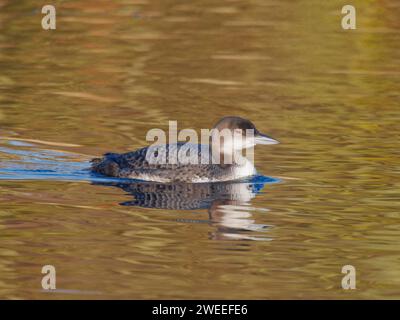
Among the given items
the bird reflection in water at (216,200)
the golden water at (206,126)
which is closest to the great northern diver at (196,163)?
the bird reflection in water at (216,200)

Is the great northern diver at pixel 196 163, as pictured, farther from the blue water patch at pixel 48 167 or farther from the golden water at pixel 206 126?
the golden water at pixel 206 126

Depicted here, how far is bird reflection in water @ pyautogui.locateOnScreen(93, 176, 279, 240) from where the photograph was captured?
9430 mm

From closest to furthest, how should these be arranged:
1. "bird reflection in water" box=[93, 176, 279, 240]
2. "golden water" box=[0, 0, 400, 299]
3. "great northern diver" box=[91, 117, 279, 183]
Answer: "golden water" box=[0, 0, 400, 299]
"bird reflection in water" box=[93, 176, 279, 240]
"great northern diver" box=[91, 117, 279, 183]

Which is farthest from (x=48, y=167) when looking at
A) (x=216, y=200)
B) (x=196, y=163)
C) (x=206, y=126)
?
(x=206, y=126)

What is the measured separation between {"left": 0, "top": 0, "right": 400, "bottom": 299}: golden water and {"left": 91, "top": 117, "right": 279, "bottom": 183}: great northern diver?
0.33 metres

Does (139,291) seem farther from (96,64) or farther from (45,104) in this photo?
(96,64)

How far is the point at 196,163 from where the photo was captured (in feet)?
37.4

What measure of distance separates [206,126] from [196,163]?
256 cm

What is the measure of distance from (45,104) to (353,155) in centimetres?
460

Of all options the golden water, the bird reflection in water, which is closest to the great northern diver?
the bird reflection in water

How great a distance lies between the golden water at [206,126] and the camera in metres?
8.22

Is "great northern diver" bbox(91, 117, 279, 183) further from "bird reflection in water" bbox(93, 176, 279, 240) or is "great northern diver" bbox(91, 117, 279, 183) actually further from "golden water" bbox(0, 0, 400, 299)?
"golden water" bbox(0, 0, 400, 299)

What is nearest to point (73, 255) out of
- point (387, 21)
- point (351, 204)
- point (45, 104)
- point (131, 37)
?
point (351, 204)

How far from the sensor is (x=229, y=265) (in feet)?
27.4
